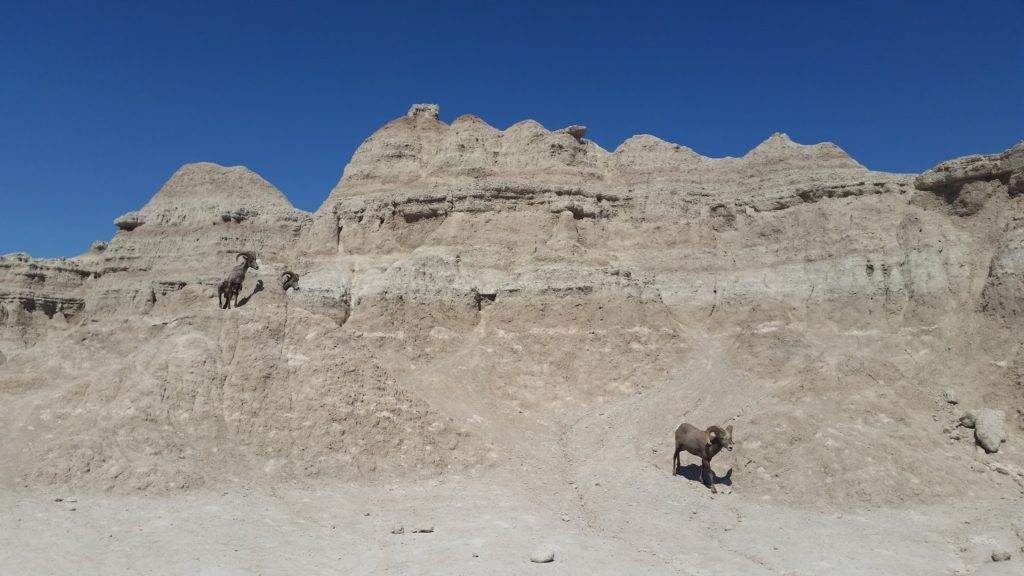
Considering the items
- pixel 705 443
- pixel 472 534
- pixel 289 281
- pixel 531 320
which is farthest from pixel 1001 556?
pixel 289 281

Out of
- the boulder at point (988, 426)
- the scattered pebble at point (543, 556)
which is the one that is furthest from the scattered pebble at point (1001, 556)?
the scattered pebble at point (543, 556)

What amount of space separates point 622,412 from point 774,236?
48.7 feet

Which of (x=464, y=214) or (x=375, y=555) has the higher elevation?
(x=464, y=214)

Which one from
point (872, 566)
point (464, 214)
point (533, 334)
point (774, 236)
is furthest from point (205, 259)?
point (872, 566)

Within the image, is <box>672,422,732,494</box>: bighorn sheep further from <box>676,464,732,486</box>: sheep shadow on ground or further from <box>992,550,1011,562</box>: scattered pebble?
<box>992,550,1011,562</box>: scattered pebble

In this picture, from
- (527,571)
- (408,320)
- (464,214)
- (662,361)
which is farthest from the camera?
(464,214)

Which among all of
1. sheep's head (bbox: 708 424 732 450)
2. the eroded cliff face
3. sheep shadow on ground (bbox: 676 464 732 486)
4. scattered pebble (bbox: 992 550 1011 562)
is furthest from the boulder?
scattered pebble (bbox: 992 550 1011 562)

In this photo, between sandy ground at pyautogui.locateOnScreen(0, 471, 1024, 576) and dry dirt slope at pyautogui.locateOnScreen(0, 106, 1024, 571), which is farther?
dry dirt slope at pyautogui.locateOnScreen(0, 106, 1024, 571)

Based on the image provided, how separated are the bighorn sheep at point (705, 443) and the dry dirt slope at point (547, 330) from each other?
33.1 inches

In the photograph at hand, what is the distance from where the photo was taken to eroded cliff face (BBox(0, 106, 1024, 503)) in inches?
853

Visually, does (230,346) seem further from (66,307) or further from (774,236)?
(66,307)

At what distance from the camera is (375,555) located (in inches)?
604

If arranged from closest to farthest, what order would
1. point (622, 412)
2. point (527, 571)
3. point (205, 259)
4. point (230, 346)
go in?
1. point (527, 571)
2. point (230, 346)
3. point (622, 412)
4. point (205, 259)

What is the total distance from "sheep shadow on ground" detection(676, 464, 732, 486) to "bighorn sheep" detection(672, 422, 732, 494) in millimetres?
208
